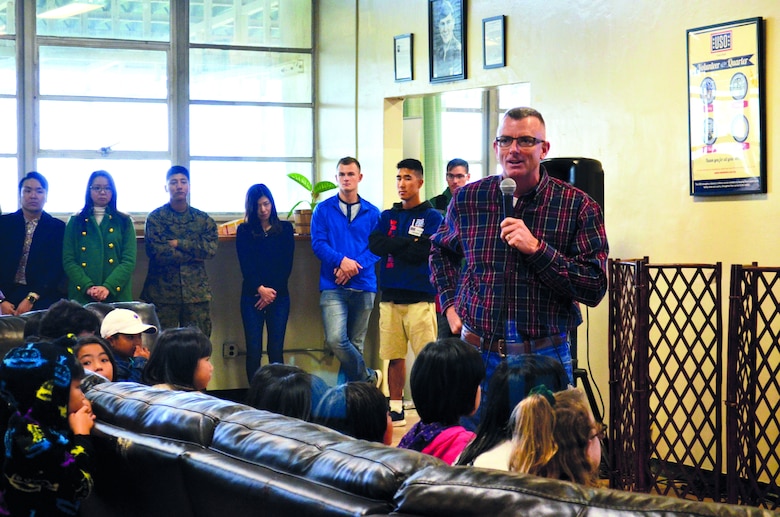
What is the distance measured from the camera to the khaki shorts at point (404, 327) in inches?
223

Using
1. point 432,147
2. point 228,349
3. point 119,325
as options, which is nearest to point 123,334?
point 119,325

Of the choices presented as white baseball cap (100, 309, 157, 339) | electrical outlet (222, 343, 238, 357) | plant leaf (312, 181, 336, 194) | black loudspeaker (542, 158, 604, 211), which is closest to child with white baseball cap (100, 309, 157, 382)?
white baseball cap (100, 309, 157, 339)

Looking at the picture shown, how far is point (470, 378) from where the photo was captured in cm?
254

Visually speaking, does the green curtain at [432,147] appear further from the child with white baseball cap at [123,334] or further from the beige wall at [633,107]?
the child with white baseball cap at [123,334]

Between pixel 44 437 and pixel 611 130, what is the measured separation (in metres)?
3.41

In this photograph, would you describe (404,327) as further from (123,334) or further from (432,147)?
(432,147)

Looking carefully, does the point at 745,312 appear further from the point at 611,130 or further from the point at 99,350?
the point at 99,350

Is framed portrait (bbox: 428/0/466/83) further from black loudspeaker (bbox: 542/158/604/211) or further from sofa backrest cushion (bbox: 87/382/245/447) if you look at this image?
sofa backrest cushion (bbox: 87/382/245/447)

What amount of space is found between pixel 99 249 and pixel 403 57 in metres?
2.17

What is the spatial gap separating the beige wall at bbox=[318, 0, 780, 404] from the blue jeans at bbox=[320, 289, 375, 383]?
54.3 inches

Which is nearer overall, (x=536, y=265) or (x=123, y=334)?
(x=536, y=265)

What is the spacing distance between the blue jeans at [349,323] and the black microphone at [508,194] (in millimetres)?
3340

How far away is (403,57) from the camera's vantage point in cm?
621

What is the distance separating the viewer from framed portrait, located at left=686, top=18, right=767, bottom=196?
13.6ft
